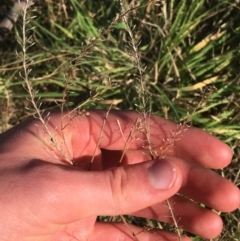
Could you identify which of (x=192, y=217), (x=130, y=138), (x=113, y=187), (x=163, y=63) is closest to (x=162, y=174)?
(x=113, y=187)

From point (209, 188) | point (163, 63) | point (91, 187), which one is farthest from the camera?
point (163, 63)

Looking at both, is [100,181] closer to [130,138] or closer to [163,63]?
[130,138]

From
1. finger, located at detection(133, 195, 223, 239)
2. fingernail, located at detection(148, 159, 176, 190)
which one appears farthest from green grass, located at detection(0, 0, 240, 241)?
fingernail, located at detection(148, 159, 176, 190)

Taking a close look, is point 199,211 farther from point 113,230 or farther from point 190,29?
point 190,29

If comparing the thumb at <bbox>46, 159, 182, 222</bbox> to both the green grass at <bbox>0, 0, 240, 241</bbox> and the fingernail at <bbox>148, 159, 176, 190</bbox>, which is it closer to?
the fingernail at <bbox>148, 159, 176, 190</bbox>

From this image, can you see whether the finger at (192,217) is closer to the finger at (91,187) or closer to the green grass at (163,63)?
the green grass at (163,63)

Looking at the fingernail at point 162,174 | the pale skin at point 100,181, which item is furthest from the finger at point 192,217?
the fingernail at point 162,174
